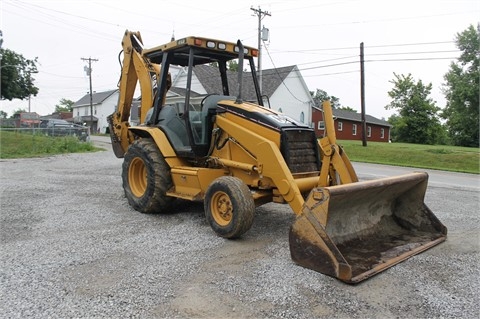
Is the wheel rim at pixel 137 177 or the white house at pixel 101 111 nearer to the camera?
the wheel rim at pixel 137 177

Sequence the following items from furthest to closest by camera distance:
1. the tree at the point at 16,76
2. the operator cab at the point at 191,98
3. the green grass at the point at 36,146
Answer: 1. the tree at the point at 16,76
2. the green grass at the point at 36,146
3. the operator cab at the point at 191,98

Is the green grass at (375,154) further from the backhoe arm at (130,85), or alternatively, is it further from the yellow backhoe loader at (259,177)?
the yellow backhoe loader at (259,177)

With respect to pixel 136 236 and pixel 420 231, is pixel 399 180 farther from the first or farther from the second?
pixel 136 236

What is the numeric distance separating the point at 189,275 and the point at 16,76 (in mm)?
41274

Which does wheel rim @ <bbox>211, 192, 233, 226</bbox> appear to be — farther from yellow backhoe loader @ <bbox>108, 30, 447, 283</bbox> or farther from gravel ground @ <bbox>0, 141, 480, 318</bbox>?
gravel ground @ <bbox>0, 141, 480, 318</bbox>

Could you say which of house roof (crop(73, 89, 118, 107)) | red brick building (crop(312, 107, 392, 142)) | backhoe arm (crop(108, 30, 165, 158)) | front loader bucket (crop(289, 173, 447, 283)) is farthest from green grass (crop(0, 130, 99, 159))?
house roof (crop(73, 89, 118, 107))

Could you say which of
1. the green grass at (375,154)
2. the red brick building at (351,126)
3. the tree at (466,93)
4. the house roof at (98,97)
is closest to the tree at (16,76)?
the green grass at (375,154)

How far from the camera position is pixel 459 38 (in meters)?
46.1

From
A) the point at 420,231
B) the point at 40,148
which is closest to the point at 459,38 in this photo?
the point at 40,148

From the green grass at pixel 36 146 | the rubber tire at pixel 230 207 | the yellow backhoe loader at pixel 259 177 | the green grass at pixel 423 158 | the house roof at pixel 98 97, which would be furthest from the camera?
the house roof at pixel 98 97

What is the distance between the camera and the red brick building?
44.0m

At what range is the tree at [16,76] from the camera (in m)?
37.0

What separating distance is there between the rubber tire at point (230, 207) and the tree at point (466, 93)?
4600 centimetres

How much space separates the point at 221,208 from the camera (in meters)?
5.31
